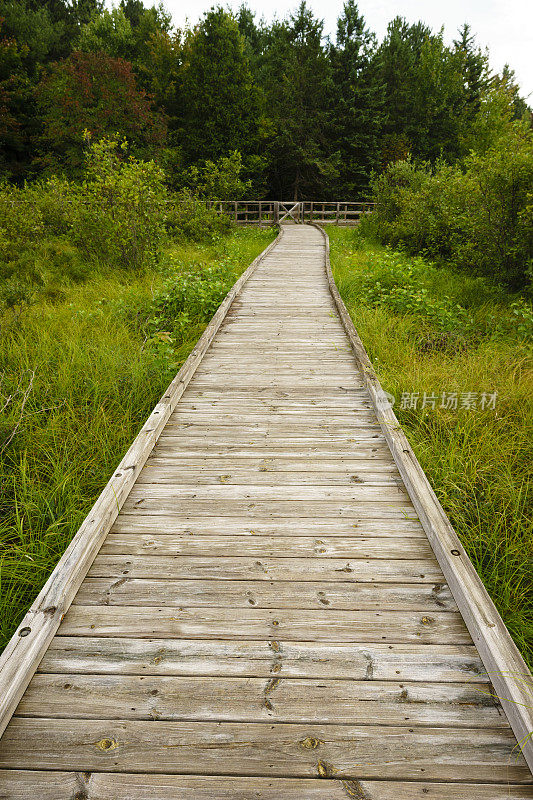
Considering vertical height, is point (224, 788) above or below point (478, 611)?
below

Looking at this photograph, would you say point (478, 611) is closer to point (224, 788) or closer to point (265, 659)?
point (265, 659)

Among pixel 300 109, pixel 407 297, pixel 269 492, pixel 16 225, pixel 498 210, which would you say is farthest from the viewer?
pixel 300 109

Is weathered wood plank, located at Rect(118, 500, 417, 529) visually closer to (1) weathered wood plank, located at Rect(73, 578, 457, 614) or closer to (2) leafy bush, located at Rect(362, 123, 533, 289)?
(1) weathered wood plank, located at Rect(73, 578, 457, 614)

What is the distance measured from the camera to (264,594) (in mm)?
2176

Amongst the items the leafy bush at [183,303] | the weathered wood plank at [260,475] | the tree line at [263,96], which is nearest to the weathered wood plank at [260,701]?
the weathered wood plank at [260,475]

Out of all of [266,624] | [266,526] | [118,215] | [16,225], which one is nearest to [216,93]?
[16,225]

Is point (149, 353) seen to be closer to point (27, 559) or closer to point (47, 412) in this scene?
point (47, 412)

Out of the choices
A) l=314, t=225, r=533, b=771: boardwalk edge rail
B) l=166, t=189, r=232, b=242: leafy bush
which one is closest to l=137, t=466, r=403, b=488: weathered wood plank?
l=314, t=225, r=533, b=771: boardwalk edge rail

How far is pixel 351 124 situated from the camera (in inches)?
1353

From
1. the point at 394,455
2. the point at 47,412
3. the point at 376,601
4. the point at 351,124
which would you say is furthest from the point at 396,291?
the point at 351,124

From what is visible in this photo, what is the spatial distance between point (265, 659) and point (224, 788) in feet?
1.47

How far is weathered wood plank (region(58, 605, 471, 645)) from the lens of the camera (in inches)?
77.4

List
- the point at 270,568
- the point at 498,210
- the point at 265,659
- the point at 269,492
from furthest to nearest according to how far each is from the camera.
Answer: the point at 498,210 < the point at 269,492 < the point at 270,568 < the point at 265,659

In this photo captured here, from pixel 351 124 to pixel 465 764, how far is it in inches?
1552
